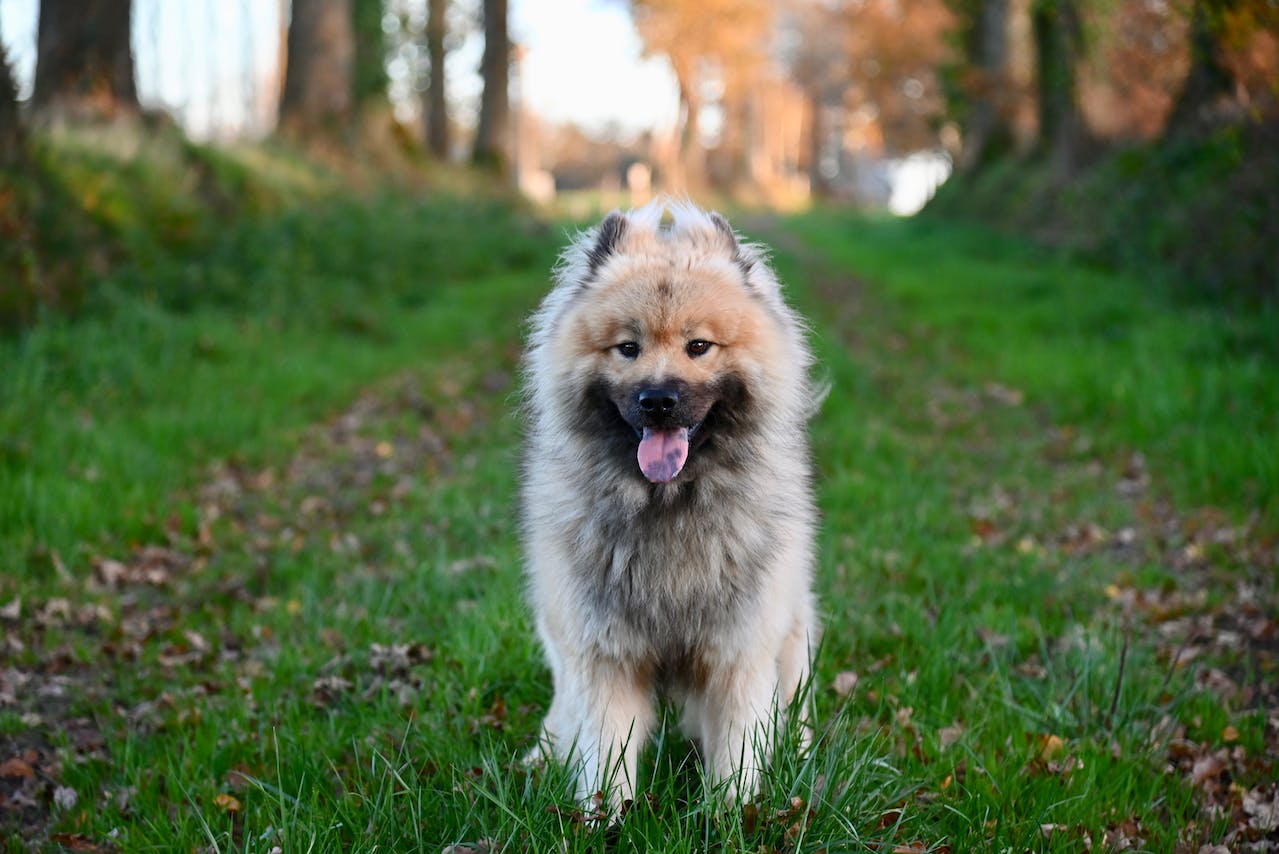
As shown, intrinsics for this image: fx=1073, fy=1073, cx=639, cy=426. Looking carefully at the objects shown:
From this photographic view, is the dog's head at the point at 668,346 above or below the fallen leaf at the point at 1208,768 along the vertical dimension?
above

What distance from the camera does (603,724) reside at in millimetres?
3086

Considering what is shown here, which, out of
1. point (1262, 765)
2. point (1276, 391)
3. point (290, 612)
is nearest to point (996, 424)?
point (1276, 391)

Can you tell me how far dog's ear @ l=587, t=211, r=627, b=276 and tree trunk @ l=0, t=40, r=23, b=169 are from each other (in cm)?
687

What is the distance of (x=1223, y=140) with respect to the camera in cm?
728

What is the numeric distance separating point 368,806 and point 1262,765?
296 cm

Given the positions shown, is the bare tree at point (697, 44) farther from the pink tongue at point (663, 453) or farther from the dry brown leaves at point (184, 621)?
the pink tongue at point (663, 453)

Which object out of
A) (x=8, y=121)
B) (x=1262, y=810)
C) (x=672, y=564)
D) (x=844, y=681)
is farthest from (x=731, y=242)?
(x=8, y=121)

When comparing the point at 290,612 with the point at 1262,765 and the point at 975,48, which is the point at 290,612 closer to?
the point at 1262,765

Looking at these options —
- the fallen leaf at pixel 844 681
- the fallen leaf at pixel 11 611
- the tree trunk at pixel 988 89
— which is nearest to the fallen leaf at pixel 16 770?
the fallen leaf at pixel 11 611

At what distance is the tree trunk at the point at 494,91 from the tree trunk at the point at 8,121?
15.3m

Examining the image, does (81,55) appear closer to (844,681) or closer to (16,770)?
(16,770)

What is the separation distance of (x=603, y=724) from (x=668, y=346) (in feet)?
3.62

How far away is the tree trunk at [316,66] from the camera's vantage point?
15.8 meters

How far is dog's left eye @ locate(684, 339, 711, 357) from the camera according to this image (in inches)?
123
